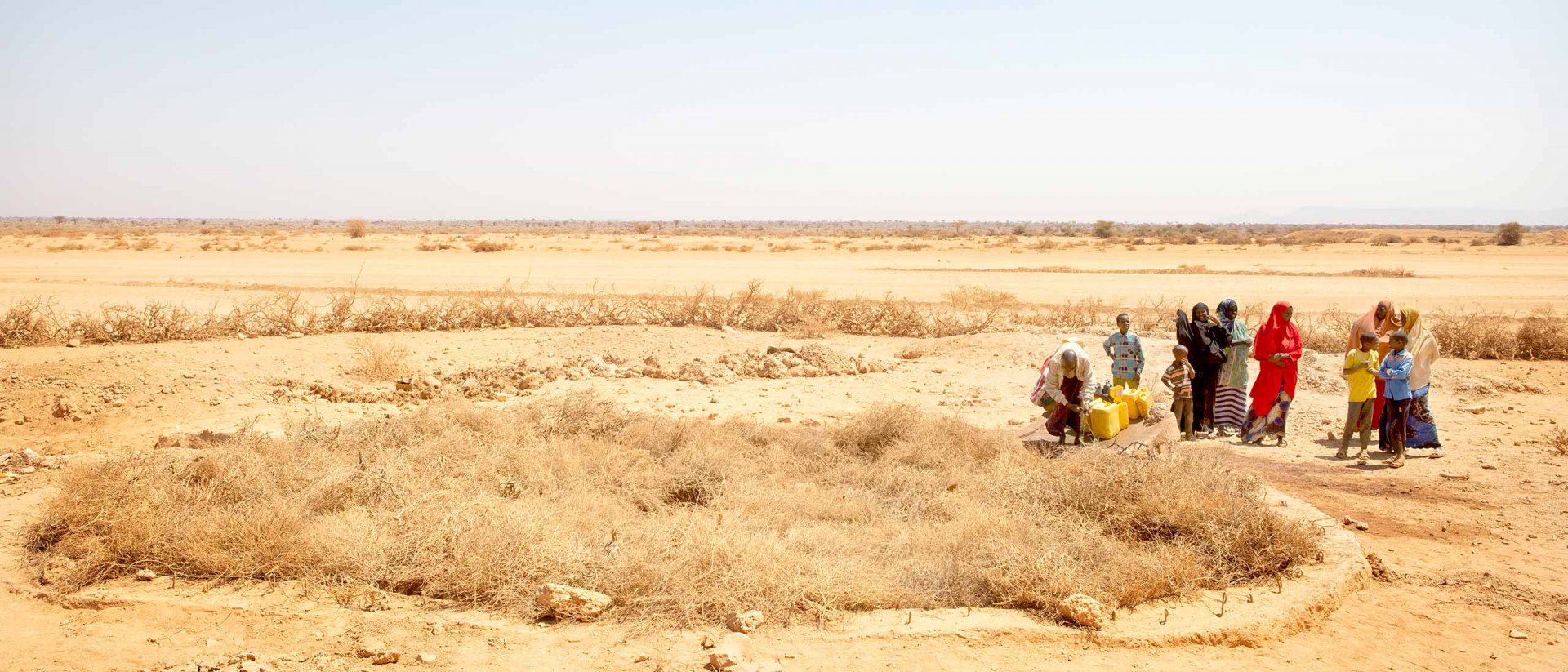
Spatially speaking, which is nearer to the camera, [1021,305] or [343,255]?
[1021,305]

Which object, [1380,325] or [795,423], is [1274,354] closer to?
[1380,325]

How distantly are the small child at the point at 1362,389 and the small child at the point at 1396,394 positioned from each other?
0.33 ft

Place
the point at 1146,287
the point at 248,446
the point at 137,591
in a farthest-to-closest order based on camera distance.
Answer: the point at 1146,287, the point at 248,446, the point at 137,591

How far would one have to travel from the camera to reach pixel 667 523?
21.2 feet

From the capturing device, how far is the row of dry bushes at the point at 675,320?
42.9 feet

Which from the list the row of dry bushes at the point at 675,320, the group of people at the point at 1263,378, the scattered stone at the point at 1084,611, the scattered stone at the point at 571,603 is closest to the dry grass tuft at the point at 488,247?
the row of dry bushes at the point at 675,320

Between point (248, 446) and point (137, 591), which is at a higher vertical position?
point (248, 446)

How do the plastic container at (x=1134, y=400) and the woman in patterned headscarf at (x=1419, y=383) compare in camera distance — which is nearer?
the plastic container at (x=1134, y=400)

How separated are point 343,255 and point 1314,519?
127 feet

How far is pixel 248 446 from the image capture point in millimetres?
7242

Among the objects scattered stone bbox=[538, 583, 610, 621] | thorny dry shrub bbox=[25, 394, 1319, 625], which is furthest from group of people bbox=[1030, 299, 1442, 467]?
scattered stone bbox=[538, 583, 610, 621]

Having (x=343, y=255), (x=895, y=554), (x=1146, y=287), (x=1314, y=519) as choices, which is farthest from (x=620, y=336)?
(x=343, y=255)

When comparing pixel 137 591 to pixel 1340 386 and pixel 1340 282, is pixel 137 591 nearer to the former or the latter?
pixel 1340 386

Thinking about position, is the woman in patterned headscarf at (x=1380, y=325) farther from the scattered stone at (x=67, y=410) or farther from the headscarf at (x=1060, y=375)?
the scattered stone at (x=67, y=410)
